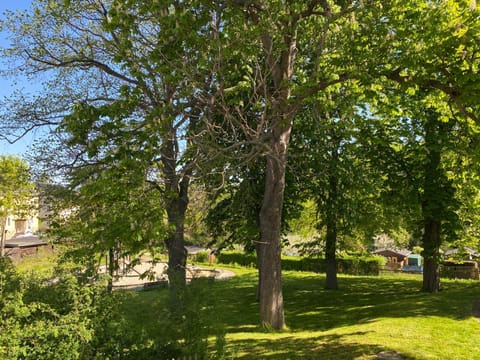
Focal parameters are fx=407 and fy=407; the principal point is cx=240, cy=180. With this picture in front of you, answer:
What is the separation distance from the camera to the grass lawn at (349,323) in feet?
27.9

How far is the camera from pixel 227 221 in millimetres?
18156

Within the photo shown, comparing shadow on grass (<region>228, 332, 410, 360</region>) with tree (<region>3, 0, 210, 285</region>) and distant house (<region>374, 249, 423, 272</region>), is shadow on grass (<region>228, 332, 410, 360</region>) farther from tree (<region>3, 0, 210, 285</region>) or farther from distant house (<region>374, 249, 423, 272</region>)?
distant house (<region>374, 249, 423, 272</region>)

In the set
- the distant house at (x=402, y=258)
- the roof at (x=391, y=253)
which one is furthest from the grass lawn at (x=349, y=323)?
the roof at (x=391, y=253)

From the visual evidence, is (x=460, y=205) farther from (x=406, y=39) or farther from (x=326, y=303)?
(x=406, y=39)

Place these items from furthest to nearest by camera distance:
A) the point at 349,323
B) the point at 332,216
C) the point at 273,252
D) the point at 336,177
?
the point at 332,216 → the point at 336,177 → the point at 349,323 → the point at 273,252

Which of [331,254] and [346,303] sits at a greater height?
[331,254]

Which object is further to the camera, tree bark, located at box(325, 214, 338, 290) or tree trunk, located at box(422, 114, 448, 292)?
tree bark, located at box(325, 214, 338, 290)

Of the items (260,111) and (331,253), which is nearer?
(260,111)

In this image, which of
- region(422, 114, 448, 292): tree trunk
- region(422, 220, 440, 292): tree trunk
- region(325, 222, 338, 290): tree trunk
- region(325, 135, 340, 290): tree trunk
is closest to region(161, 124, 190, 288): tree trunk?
region(325, 135, 340, 290): tree trunk

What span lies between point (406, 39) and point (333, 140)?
349 inches

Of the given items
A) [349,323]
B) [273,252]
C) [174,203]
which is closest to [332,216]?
[349,323]

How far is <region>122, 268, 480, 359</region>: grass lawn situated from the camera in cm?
850

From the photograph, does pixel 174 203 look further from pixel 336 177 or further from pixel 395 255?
pixel 395 255

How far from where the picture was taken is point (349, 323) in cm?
1252
